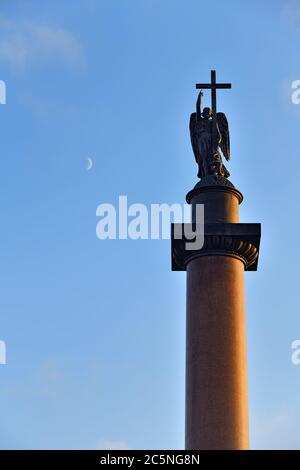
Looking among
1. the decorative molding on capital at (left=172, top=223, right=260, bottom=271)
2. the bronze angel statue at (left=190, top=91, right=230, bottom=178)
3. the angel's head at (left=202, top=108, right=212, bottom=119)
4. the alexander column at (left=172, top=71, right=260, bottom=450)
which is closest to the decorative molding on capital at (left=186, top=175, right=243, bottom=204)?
the alexander column at (left=172, top=71, right=260, bottom=450)

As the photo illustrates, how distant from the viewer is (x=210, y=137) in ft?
86.5

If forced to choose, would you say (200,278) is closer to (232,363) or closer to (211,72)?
(232,363)

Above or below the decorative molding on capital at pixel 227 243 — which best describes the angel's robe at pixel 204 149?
above

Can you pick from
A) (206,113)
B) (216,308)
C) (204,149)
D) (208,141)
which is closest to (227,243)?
(216,308)

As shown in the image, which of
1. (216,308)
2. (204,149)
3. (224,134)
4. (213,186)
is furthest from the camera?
(224,134)

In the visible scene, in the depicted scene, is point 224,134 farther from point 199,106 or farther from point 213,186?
point 213,186

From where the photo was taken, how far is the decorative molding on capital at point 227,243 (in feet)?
79.8

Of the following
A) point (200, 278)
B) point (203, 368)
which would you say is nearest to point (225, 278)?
point (200, 278)

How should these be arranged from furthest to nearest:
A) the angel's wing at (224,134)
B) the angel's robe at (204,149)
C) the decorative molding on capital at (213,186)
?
the angel's wing at (224,134) → the angel's robe at (204,149) → the decorative molding on capital at (213,186)

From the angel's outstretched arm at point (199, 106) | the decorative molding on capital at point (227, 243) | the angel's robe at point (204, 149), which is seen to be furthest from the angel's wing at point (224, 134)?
the decorative molding on capital at point (227, 243)

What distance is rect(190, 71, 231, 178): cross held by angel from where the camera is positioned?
1022 inches

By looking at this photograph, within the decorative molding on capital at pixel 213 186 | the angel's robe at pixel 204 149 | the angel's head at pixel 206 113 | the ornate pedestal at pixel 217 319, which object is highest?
the angel's head at pixel 206 113

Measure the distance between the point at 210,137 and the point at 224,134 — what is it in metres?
0.46

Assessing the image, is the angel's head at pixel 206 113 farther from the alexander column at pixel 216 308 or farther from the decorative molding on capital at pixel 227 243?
the decorative molding on capital at pixel 227 243
